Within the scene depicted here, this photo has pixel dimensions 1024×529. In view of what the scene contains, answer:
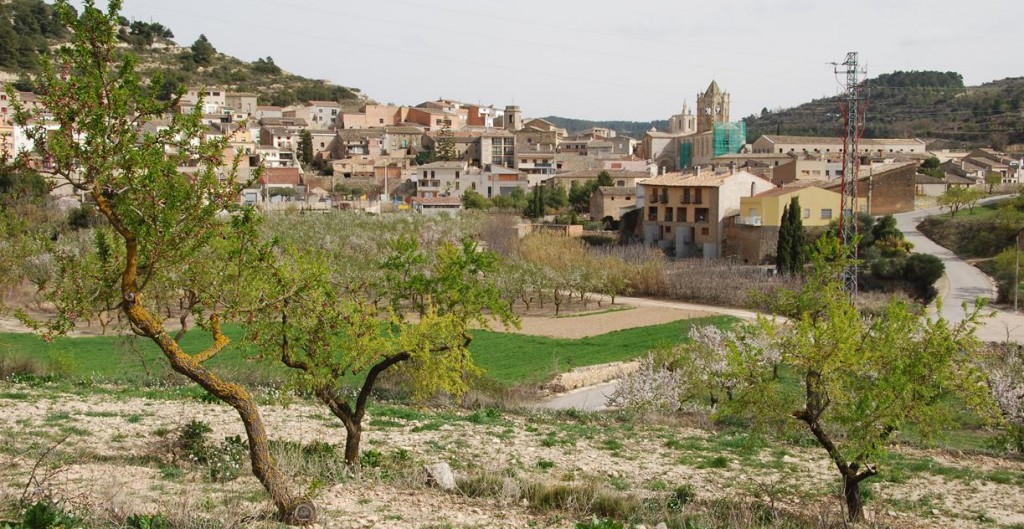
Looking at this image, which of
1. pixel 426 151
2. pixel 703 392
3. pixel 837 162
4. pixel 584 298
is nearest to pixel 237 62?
pixel 426 151

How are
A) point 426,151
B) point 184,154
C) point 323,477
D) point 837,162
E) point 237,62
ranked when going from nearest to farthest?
point 184,154 → point 323,477 → point 837,162 → point 426,151 → point 237,62

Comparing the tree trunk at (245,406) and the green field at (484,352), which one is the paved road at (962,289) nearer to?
the green field at (484,352)

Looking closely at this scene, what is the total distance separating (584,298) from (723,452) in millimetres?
29890

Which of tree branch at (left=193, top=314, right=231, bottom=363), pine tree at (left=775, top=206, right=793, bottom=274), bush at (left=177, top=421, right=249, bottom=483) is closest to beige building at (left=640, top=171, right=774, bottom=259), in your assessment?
pine tree at (left=775, top=206, right=793, bottom=274)

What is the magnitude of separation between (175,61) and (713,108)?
78831mm

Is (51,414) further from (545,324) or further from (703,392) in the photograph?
(545,324)

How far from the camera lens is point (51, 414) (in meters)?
13.0

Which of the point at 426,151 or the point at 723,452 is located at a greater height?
the point at 426,151

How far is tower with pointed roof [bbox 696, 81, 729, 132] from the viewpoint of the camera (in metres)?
101

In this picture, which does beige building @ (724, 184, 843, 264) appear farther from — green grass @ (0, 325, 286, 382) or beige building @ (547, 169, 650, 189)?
green grass @ (0, 325, 286, 382)

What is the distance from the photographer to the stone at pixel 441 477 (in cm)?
950

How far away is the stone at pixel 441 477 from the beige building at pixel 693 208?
140 feet

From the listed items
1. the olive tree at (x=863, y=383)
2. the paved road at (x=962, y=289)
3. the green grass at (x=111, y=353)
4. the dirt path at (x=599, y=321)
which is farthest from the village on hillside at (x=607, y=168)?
the olive tree at (x=863, y=383)

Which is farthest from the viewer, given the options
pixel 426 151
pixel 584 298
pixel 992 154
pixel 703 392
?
pixel 426 151
